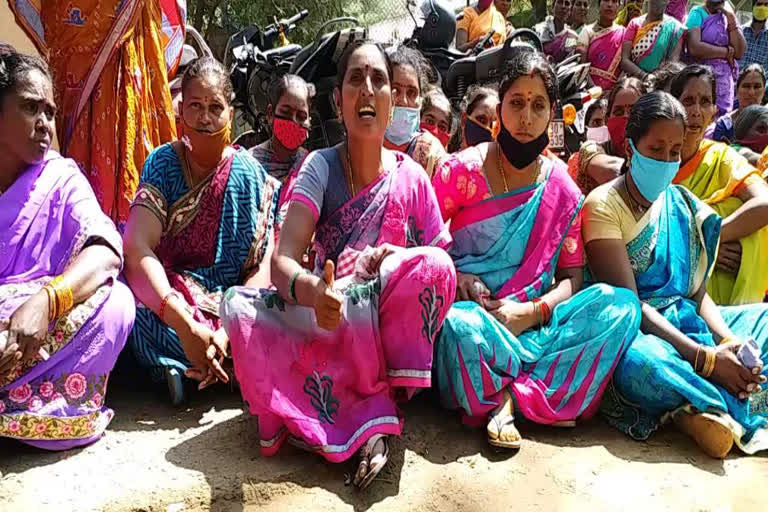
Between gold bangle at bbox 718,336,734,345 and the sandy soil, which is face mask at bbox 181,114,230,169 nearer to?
the sandy soil

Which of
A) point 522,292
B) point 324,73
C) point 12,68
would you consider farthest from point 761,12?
point 12,68

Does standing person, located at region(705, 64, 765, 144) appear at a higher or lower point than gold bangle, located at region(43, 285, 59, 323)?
higher

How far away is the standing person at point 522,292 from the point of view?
293 cm

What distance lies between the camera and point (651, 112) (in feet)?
10.6

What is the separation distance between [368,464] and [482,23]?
21.0 feet

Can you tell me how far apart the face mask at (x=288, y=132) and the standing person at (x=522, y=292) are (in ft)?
4.26

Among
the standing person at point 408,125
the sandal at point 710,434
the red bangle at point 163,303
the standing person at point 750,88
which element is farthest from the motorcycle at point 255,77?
the standing person at point 750,88

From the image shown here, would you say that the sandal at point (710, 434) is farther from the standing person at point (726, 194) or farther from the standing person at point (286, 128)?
the standing person at point (286, 128)

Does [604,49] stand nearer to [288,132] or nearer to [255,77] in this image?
[255,77]

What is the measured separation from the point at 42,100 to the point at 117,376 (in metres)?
1.32

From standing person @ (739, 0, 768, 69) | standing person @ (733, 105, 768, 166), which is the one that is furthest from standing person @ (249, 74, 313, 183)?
standing person @ (739, 0, 768, 69)

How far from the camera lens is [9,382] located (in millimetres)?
2533

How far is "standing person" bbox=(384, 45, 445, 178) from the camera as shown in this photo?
4094 mm

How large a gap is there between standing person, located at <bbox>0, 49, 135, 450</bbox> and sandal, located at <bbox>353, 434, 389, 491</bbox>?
1.06 m
